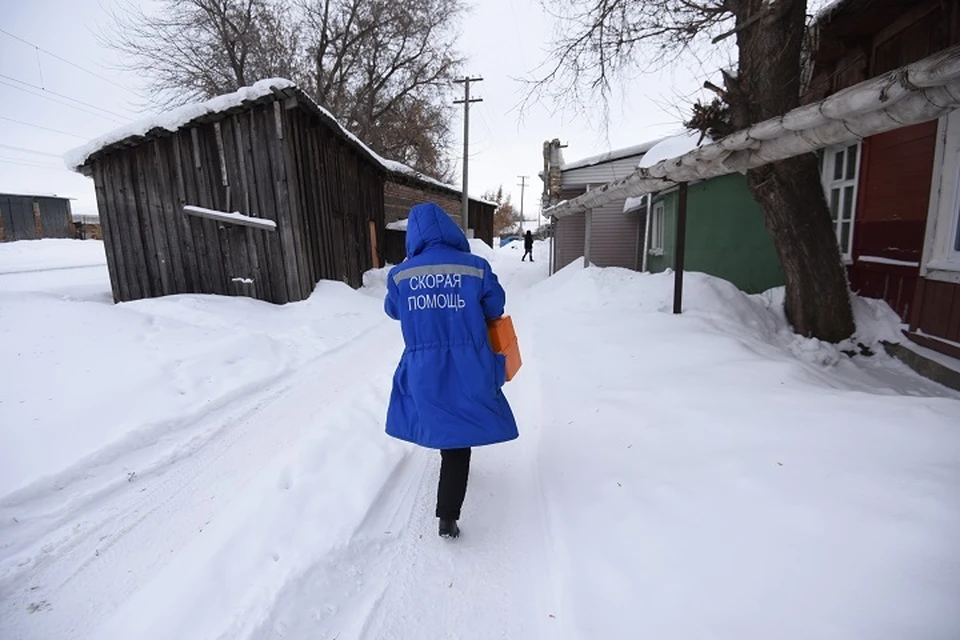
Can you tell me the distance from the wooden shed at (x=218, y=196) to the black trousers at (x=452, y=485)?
23.7 feet

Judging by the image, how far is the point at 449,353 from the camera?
226cm

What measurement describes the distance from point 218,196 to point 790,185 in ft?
30.7

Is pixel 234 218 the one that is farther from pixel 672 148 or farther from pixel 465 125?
pixel 465 125

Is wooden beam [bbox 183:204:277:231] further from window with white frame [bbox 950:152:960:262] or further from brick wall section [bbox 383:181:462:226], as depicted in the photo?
window with white frame [bbox 950:152:960:262]

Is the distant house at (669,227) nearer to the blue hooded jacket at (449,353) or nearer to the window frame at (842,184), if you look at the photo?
the window frame at (842,184)

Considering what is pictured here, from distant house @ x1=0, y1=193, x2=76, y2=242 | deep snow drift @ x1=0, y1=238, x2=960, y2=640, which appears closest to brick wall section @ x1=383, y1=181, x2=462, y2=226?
deep snow drift @ x1=0, y1=238, x2=960, y2=640

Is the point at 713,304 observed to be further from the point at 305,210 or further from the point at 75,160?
the point at 75,160

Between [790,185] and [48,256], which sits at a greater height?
[790,185]

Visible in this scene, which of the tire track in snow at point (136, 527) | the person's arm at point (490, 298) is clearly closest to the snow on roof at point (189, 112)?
the tire track in snow at point (136, 527)

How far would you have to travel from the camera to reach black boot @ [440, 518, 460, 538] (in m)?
2.31

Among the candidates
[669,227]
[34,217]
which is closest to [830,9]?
[669,227]

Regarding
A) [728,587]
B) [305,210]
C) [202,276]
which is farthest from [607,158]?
[728,587]

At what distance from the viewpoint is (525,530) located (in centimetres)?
240

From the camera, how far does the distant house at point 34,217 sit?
2736 centimetres
